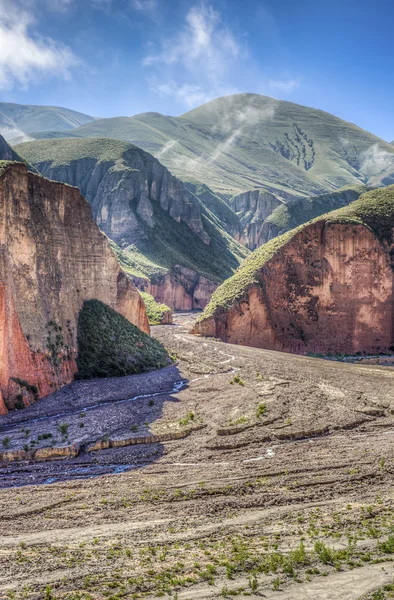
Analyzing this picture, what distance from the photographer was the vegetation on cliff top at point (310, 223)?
7181cm

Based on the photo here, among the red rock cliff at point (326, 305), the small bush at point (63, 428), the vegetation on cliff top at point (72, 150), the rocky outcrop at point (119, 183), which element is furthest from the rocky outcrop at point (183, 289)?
the small bush at point (63, 428)

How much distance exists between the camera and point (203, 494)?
23.9 metres

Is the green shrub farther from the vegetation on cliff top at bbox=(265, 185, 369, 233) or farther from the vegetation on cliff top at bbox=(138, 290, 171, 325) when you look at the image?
the vegetation on cliff top at bbox=(265, 185, 369, 233)

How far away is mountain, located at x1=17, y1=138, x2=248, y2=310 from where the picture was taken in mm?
122125

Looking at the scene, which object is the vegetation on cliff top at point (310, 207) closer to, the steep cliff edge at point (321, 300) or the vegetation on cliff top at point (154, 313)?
the vegetation on cliff top at point (154, 313)

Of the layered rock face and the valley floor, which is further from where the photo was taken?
the layered rock face

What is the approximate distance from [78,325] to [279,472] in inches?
1032

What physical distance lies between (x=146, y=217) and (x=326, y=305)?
7028 centimetres

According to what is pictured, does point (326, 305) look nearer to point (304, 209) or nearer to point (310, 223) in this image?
point (310, 223)

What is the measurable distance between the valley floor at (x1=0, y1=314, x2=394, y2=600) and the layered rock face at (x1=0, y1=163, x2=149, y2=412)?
8.01 ft

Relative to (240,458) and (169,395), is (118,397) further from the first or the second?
(240,458)

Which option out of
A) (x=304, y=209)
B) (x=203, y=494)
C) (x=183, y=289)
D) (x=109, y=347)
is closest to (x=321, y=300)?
(x=109, y=347)

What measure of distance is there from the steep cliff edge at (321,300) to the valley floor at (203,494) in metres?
24.9

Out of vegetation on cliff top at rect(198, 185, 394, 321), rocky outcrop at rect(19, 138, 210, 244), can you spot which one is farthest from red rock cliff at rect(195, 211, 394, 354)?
rocky outcrop at rect(19, 138, 210, 244)
